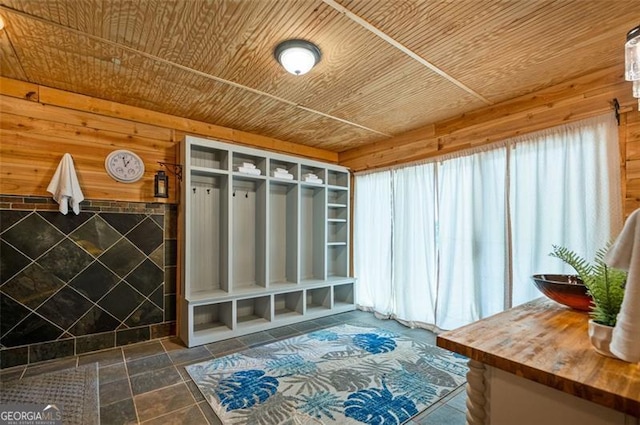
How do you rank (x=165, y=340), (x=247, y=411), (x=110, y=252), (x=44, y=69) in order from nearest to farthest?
(x=247, y=411)
(x=44, y=69)
(x=110, y=252)
(x=165, y=340)

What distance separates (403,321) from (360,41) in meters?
3.23

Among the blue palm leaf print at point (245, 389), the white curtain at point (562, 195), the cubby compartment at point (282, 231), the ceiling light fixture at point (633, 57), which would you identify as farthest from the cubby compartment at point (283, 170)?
the ceiling light fixture at point (633, 57)

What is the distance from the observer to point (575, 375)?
909mm

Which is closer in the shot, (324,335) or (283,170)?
(324,335)

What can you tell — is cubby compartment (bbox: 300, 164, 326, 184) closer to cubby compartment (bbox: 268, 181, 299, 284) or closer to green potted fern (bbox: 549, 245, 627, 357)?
cubby compartment (bbox: 268, 181, 299, 284)

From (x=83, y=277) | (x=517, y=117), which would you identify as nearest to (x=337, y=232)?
(x=517, y=117)

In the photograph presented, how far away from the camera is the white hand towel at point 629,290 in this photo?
879mm

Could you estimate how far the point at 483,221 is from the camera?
3.08 metres

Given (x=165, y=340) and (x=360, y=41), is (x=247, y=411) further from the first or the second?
(x=360, y=41)

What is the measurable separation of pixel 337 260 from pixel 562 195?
3012 mm

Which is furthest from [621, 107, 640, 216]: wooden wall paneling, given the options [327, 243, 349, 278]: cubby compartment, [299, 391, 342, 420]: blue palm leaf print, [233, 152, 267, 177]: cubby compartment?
[233, 152, 267, 177]: cubby compartment

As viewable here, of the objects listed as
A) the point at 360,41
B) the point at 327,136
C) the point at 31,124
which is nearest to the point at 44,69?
the point at 31,124

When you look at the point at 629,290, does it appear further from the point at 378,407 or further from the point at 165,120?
the point at 165,120

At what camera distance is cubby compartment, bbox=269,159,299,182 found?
3896 mm
